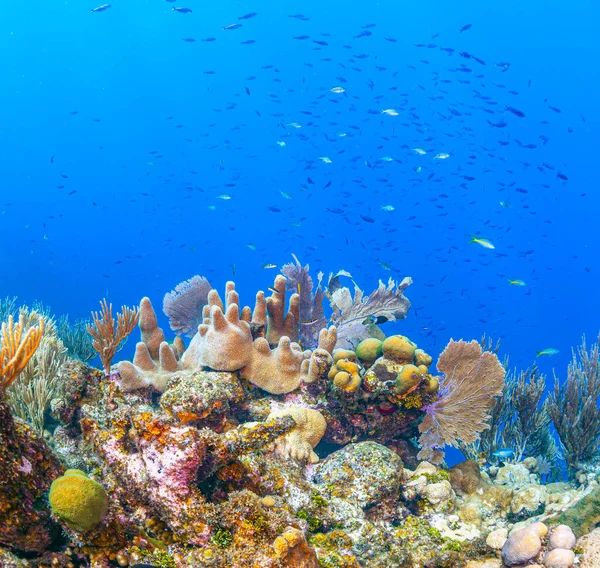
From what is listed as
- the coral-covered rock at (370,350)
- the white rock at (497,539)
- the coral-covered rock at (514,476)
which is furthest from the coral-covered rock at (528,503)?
the coral-covered rock at (370,350)

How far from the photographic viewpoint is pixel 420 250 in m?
84.2

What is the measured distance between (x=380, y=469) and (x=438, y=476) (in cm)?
94

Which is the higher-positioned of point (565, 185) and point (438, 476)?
point (438, 476)

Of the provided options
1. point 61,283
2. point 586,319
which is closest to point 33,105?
point 61,283

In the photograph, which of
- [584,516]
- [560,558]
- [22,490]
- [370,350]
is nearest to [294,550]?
[22,490]

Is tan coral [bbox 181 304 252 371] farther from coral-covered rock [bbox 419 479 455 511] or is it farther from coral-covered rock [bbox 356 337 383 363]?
coral-covered rock [bbox 419 479 455 511]

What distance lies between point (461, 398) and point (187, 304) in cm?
434

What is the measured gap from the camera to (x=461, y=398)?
5465 millimetres

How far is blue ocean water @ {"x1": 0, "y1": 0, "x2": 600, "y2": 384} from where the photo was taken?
67.2m

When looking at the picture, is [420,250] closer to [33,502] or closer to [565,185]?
[565,185]

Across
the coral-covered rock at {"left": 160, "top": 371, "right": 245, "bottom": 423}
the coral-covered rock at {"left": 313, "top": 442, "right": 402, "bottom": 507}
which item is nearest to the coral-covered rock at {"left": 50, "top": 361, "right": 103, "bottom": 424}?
the coral-covered rock at {"left": 160, "top": 371, "right": 245, "bottom": 423}

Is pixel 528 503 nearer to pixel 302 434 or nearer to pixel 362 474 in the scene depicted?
pixel 362 474

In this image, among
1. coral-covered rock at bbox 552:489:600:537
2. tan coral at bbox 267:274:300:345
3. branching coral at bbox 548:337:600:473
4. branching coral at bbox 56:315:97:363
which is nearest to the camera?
coral-covered rock at bbox 552:489:600:537

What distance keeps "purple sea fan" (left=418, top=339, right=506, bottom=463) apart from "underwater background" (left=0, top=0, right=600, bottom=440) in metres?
52.4
